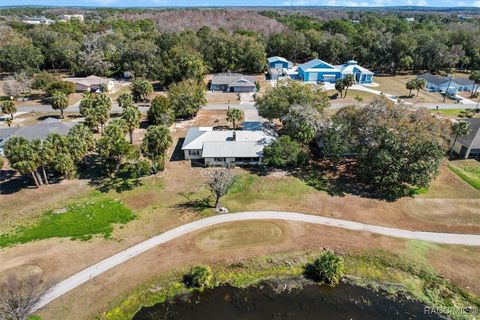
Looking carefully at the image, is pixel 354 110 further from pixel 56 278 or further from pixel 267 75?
pixel 267 75

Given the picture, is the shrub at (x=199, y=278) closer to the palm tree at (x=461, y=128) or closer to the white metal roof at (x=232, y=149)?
the white metal roof at (x=232, y=149)

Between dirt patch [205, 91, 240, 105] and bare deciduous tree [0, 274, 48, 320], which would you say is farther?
dirt patch [205, 91, 240, 105]

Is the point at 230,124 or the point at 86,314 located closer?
the point at 86,314

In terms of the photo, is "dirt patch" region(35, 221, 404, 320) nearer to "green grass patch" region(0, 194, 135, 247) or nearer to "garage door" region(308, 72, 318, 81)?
"green grass patch" region(0, 194, 135, 247)

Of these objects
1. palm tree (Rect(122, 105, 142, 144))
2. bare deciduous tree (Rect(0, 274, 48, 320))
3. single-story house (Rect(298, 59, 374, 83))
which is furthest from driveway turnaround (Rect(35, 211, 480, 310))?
single-story house (Rect(298, 59, 374, 83))

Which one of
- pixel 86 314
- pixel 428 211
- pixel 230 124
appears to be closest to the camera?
pixel 86 314

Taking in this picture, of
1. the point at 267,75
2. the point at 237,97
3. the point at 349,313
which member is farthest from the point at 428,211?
the point at 267,75
